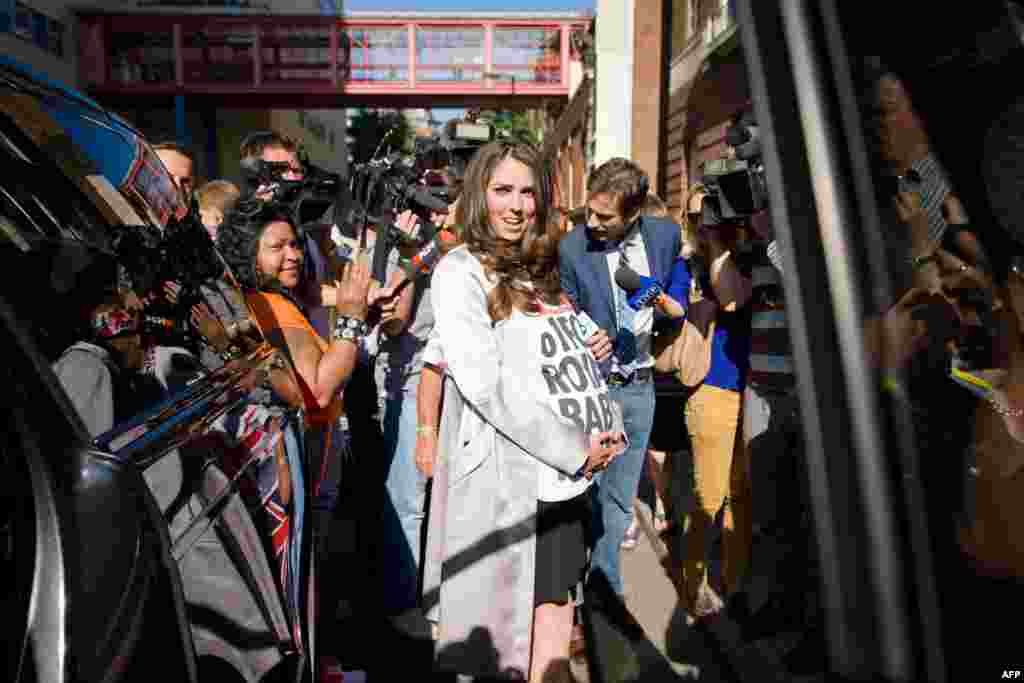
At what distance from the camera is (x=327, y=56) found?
79.7 ft

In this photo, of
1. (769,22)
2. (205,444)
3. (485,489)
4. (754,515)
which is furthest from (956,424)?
(754,515)

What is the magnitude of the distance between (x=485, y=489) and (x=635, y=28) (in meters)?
8.89

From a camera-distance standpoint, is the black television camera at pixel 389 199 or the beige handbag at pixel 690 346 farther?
the beige handbag at pixel 690 346

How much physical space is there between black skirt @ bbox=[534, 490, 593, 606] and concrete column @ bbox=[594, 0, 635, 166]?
27.9 feet

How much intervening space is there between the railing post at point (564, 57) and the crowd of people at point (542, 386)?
2106 cm

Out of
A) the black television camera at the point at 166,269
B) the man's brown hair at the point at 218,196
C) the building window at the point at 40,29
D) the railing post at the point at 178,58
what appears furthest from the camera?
the railing post at the point at 178,58

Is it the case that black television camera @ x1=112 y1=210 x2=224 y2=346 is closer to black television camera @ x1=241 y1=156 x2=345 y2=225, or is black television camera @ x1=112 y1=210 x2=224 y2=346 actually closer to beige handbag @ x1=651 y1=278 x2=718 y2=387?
black television camera @ x1=241 y1=156 x2=345 y2=225

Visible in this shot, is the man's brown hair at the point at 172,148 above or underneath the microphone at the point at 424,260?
above

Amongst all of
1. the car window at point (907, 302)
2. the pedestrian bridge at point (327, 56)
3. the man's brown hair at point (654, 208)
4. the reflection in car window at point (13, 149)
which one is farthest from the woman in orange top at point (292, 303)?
the pedestrian bridge at point (327, 56)

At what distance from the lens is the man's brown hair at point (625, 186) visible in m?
3.45

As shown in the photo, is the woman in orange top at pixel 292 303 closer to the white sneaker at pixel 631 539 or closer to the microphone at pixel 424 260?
the microphone at pixel 424 260

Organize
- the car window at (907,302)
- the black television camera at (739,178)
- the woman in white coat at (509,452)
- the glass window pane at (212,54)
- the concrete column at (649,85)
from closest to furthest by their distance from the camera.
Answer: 1. the car window at (907,302)
2. the black television camera at (739,178)
3. the woman in white coat at (509,452)
4. the concrete column at (649,85)
5. the glass window pane at (212,54)

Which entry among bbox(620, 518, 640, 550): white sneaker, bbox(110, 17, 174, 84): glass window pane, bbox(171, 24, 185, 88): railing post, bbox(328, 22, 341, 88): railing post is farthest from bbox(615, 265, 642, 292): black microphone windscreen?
bbox(110, 17, 174, 84): glass window pane

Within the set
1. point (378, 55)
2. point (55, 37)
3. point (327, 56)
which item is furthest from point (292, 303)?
point (378, 55)
